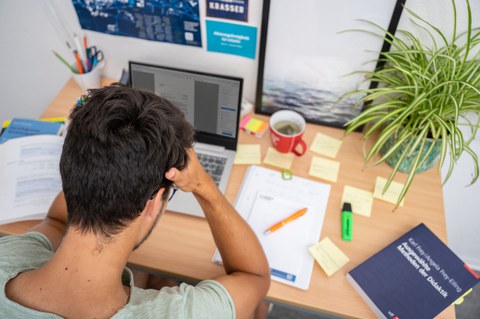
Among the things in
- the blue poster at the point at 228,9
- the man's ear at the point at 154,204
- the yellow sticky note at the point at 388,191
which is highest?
the blue poster at the point at 228,9

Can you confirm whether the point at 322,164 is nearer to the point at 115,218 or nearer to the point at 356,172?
the point at 356,172

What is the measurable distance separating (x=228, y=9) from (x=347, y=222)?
2.31 ft

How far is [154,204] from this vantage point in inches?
27.9

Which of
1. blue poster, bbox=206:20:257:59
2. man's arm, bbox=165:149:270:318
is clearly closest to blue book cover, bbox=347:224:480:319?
man's arm, bbox=165:149:270:318

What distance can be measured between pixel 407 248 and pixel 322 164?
348mm

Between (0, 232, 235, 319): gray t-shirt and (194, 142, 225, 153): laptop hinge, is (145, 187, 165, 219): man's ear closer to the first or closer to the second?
(0, 232, 235, 319): gray t-shirt

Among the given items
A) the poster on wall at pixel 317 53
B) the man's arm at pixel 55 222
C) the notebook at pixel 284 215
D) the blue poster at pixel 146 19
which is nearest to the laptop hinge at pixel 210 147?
the notebook at pixel 284 215

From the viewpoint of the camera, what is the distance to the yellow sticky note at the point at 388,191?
107cm

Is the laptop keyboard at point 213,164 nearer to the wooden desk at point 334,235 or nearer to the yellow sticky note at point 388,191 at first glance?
the wooden desk at point 334,235

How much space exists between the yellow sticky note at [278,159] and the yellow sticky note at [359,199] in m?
0.19

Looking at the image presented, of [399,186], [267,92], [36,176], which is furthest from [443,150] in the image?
[36,176]

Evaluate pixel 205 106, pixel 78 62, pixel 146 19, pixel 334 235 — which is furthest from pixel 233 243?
pixel 78 62

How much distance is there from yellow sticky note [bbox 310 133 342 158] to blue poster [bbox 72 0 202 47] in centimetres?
50

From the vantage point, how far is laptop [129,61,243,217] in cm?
104
